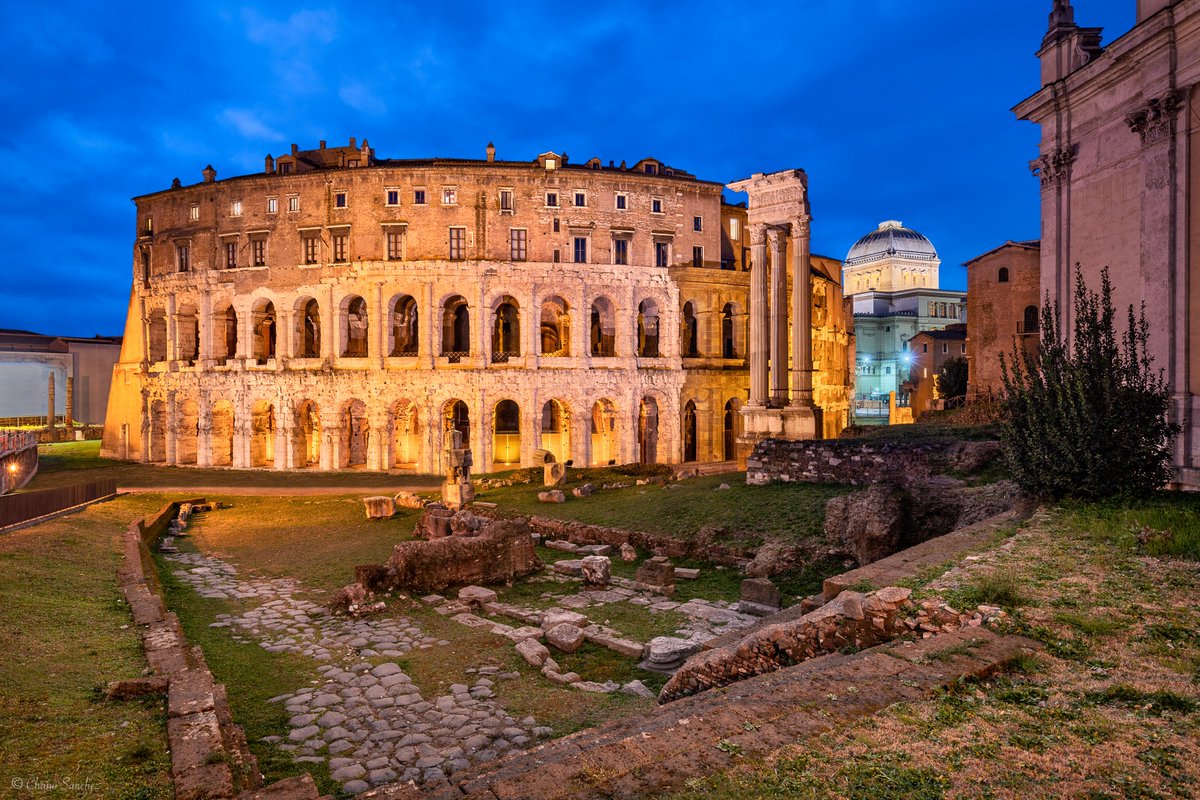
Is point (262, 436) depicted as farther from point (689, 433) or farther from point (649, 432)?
point (689, 433)

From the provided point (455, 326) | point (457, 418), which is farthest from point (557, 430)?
point (455, 326)

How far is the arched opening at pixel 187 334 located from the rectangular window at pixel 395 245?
43.5 ft

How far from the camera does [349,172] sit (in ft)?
116

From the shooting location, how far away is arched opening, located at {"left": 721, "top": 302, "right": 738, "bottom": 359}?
38.4 m

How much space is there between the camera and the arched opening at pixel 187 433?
39188 mm

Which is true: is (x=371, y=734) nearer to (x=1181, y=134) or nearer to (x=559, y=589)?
(x=559, y=589)

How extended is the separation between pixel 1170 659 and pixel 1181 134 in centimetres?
1412

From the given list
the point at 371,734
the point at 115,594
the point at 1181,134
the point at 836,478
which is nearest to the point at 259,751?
the point at 371,734

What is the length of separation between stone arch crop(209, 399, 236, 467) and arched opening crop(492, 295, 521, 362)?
15168 millimetres

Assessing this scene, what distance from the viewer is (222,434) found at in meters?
38.7

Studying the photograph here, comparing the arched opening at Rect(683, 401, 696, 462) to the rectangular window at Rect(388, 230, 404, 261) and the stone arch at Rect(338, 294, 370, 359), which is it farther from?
the stone arch at Rect(338, 294, 370, 359)

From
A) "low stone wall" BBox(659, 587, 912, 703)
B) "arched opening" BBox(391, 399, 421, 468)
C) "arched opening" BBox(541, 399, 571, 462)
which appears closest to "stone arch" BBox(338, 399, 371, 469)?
"arched opening" BBox(391, 399, 421, 468)

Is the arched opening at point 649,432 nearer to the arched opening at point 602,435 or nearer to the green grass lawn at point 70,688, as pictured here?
the arched opening at point 602,435

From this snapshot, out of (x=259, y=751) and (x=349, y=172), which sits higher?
(x=349, y=172)
